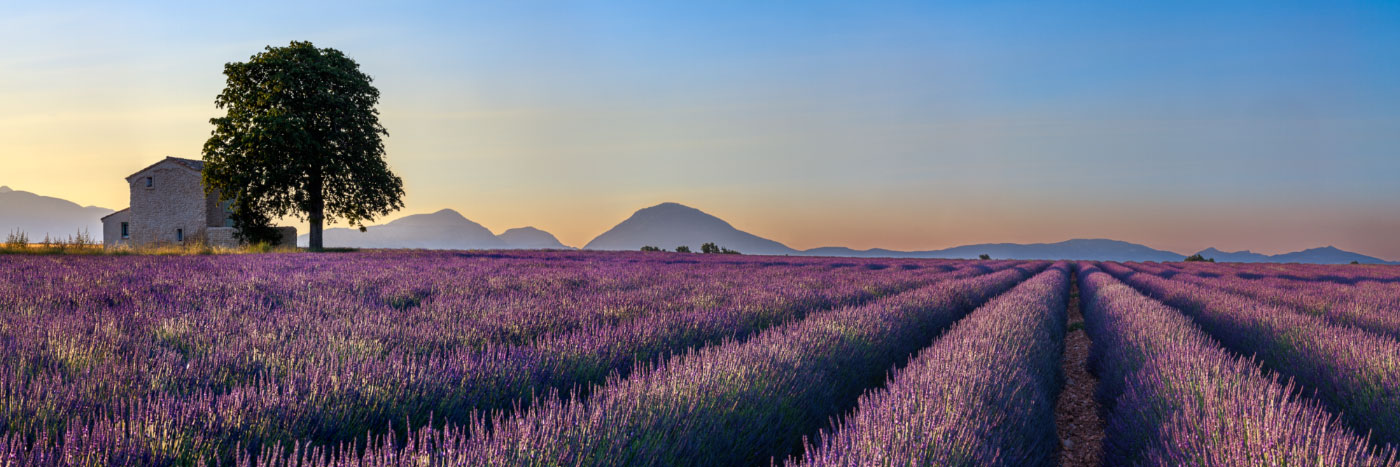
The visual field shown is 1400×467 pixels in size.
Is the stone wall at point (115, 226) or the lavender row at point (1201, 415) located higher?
the stone wall at point (115, 226)

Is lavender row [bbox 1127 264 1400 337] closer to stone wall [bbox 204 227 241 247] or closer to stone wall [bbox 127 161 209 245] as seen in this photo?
stone wall [bbox 204 227 241 247]

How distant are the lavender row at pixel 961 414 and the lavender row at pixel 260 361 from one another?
127 centimetres

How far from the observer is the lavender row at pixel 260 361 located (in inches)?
78.0

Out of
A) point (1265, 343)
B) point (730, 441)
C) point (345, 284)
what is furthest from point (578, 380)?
point (1265, 343)

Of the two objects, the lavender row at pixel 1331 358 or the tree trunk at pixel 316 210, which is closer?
the lavender row at pixel 1331 358

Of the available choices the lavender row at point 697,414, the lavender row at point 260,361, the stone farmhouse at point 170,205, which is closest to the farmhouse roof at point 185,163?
the stone farmhouse at point 170,205

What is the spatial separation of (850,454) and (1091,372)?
5775 millimetres

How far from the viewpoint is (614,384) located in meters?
3.25

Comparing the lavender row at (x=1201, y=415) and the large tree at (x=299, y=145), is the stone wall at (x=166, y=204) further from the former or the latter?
the lavender row at (x=1201, y=415)

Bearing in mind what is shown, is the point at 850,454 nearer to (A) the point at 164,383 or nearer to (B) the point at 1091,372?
(A) the point at 164,383

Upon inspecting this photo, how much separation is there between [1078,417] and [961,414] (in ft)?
10.1

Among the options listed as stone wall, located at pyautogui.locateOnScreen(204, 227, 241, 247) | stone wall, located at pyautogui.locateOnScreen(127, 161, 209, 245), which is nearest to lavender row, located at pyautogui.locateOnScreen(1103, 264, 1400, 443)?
stone wall, located at pyautogui.locateOnScreen(204, 227, 241, 247)

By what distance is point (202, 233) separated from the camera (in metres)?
24.3

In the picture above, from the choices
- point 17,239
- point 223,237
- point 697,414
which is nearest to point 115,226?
point 223,237
